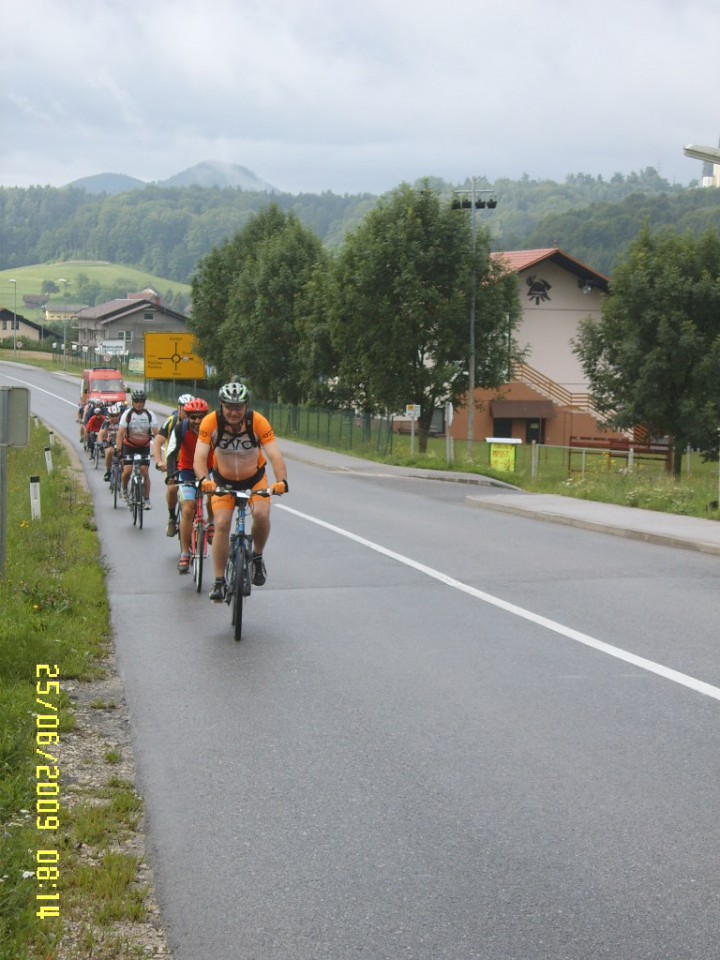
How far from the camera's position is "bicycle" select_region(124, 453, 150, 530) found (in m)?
18.4

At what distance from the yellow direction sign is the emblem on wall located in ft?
71.3

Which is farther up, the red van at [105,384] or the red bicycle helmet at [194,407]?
the red van at [105,384]

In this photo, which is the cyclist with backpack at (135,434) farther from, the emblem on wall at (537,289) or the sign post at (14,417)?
the emblem on wall at (537,289)

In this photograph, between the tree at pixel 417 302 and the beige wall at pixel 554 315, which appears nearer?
the tree at pixel 417 302

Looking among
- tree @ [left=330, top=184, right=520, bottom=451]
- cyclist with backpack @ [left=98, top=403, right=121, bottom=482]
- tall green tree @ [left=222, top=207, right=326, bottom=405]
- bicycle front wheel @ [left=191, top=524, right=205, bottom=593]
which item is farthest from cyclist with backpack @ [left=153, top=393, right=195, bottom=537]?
tall green tree @ [left=222, top=207, right=326, bottom=405]

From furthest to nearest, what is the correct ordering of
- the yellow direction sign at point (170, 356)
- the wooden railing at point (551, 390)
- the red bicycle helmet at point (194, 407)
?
1. the yellow direction sign at point (170, 356)
2. the wooden railing at point (551, 390)
3. the red bicycle helmet at point (194, 407)

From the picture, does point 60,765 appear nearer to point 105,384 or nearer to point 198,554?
point 198,554

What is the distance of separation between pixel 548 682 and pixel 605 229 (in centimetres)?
12449

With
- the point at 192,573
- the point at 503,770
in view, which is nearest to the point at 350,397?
the point at 192,573

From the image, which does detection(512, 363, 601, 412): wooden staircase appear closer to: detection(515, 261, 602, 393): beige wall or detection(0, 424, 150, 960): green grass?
detection(515, 261, 602, 393): beige wall

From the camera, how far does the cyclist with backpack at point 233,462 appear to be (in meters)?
10.0

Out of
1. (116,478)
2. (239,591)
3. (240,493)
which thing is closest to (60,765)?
(239,591)

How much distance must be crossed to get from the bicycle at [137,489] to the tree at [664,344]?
25243 millimetres

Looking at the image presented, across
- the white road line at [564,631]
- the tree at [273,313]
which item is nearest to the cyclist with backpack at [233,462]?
the white road line at [564,631]
